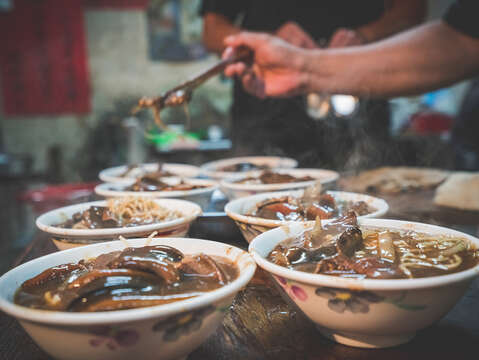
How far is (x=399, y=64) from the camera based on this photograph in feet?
9.34

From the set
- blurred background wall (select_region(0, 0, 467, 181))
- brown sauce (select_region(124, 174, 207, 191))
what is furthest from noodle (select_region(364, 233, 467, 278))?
blurred background wall (select_region(0, 0, 467, 181))

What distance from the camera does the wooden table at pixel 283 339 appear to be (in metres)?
1.07

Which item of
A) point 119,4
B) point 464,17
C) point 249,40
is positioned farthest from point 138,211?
point 119,4

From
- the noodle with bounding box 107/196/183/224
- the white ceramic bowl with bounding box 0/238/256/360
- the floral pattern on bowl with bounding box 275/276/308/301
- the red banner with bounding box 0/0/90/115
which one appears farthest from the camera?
the red banner with bounding box 0/0/90/115

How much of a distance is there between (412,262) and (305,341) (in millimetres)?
402

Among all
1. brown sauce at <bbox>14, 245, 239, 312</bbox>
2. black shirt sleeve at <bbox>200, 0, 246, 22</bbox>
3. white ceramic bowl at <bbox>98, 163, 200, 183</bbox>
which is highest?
black shirt sleeve at <bbox>200, 0, 246, 22</bbox>

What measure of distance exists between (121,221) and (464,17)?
2472mm

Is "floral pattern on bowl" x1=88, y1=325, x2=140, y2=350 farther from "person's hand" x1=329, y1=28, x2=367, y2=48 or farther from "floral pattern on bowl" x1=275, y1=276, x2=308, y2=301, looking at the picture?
"person's hand" x1=329, y1=28, x2=367, y2=48

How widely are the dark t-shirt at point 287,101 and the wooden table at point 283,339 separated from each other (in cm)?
303

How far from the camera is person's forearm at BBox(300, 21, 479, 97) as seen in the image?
2660 mm

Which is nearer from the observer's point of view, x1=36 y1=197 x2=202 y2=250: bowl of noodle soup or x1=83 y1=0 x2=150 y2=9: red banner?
x1=36 y1=197 x2=202 y2=250: bowl of noodle soup

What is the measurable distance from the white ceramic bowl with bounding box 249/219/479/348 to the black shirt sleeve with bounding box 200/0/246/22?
392cm

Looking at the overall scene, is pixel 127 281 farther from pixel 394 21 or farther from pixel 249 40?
pixel 394 21

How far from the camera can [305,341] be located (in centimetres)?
114
